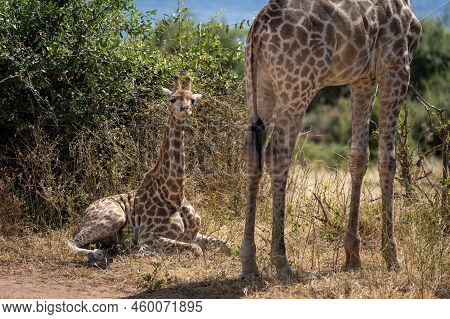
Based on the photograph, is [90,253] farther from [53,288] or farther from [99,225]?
[53,288]

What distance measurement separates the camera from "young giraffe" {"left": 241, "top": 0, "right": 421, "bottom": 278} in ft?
21.0

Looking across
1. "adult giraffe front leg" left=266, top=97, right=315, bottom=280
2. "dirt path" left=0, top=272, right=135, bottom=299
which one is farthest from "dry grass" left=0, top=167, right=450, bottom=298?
"adult giraffe front leg" left=266, top=97, right=315, bottom=280

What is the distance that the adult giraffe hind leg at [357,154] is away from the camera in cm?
717

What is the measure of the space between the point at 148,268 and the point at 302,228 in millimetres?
2091

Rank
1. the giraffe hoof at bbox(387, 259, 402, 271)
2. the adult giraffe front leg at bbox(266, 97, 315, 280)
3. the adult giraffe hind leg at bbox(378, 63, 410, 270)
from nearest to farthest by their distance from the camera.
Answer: the adult giraffe front leg at bbox(266, 97, 315, 280)
the giraffe hoof at bbox(387, 259, 402, 271)
the adult giraffe hind leg at bbox(378, 63, 410, 270)

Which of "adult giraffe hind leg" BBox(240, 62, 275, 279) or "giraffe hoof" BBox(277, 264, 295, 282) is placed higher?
"adult giraffe hind leg" BBox(240, 62, 275, 279)

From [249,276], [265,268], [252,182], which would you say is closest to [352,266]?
[265,268]

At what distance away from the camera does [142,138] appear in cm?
964

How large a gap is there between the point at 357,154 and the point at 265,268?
140 centimetres

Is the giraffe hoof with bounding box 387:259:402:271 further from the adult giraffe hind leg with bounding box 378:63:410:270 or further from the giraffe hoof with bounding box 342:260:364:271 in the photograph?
the giraffe hoof with bounding box 342:260:364:271

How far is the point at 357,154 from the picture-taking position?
23.6 feet

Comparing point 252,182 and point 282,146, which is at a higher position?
point 282,146
